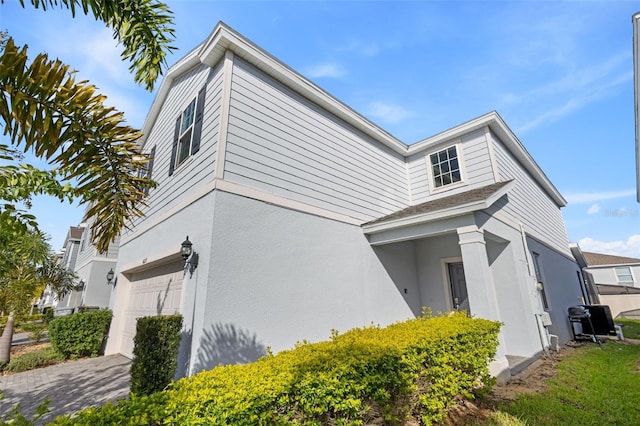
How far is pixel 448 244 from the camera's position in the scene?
9.21m

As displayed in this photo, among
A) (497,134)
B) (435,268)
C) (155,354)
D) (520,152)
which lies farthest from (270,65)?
(520,152)

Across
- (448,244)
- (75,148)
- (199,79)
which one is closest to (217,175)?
(75,148)

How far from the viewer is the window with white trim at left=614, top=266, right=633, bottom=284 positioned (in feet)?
84.1

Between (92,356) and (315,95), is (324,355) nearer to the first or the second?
(315,95)

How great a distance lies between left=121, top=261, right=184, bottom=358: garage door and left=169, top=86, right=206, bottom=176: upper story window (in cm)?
264

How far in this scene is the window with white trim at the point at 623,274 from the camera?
2565 centimetres

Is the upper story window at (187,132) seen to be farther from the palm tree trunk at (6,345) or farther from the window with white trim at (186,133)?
the palm tree trunk at (6,345)

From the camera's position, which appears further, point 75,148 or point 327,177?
point 327,177

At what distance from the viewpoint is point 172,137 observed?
828 centimetres

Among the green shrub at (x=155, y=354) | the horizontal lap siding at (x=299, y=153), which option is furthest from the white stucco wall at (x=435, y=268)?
the green shrub at (x=155, y=354)

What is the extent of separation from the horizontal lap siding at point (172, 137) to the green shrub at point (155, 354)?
2.72 m

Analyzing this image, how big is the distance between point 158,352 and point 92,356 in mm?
6408

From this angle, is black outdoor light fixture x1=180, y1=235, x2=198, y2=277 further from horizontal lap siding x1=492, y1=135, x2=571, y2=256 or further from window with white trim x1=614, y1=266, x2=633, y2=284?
window with white trim x1=614, y1=266, x2=633, y2=284

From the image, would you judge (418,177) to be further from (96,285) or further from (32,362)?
(96,285)
